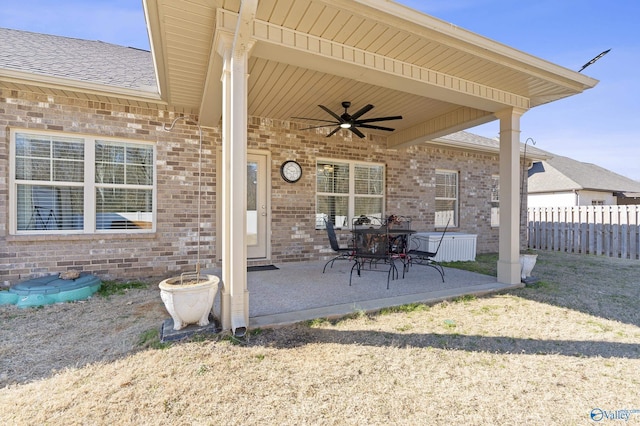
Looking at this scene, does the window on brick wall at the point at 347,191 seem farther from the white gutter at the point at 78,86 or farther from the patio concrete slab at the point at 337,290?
the white gutter at the point at 78,86

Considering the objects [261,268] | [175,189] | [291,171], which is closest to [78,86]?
[175,189]

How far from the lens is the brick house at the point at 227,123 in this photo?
294 centimetres

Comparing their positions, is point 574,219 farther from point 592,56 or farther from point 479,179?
point 592,56

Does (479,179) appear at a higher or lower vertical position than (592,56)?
lower

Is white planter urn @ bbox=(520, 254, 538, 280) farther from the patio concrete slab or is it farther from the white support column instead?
the white support column

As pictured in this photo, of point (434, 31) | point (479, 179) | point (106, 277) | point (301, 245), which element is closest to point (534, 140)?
point (479, 179)

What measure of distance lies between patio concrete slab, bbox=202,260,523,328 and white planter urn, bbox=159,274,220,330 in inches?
18.1

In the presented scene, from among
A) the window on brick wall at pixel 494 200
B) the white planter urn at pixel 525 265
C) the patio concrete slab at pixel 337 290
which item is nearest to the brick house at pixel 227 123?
the white planter urn at pixel 525 265

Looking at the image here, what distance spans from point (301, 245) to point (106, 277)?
3217mm

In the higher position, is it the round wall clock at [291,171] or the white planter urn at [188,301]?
the round wall clock at [291,171]

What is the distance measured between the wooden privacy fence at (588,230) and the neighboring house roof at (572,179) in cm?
696

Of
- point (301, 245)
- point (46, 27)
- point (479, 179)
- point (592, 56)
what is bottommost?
point (301, 245)

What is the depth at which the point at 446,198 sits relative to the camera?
323 inches

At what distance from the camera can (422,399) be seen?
1.99m
